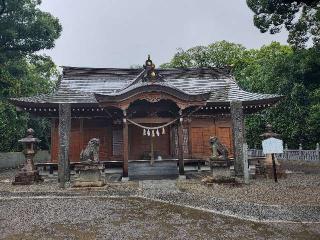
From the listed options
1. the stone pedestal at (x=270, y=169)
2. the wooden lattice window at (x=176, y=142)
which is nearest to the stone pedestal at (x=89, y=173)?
the wooden lattice window at (x=176, y=142)

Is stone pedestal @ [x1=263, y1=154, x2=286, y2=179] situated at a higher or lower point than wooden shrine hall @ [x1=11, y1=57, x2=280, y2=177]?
lower

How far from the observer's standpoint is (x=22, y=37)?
2384 centimetres

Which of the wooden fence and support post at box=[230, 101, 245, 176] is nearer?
support post at box=[230, 101, 245, 176]

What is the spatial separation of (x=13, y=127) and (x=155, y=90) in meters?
13.5

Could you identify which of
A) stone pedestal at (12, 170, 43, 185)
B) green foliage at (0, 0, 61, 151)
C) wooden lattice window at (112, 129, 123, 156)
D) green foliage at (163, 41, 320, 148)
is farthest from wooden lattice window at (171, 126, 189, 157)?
green foliage at (0, 0, 61, 151)

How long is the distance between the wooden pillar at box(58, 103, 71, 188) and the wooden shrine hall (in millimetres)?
42

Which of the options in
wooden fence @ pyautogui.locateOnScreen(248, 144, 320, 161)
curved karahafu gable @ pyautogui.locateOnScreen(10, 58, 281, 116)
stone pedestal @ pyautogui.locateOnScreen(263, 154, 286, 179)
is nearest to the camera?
stone pedestal @ pyautogui.locateOnScreen(263, 154, 286, 179)

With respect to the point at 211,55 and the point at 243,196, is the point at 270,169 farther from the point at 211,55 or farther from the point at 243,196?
the point at 211,55

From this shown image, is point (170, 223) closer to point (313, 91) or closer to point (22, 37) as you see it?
point (313, 91)

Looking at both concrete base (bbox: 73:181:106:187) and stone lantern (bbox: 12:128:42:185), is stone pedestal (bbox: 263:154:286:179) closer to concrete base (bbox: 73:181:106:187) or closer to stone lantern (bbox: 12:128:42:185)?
concrete base (bbox: 73:181:106:187)

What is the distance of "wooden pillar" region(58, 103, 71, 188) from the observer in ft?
41.5

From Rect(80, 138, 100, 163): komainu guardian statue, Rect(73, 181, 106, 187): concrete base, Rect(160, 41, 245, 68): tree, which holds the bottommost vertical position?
Rect(73, 181, 106, 187): concrete base

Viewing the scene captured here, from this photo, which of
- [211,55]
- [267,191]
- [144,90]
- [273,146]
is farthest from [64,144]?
[211,55]

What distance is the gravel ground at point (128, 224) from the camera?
570cm
